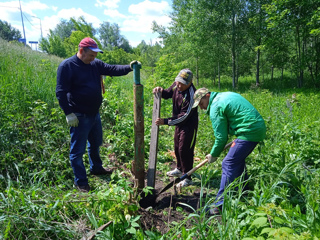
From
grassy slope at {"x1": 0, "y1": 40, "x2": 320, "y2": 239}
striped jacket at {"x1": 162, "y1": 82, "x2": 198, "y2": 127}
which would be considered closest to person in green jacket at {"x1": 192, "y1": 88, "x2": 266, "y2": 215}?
grassy slope at {"x1": 0, "y1": 40, "x2": 320, "y2": 239}

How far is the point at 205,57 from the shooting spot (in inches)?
646

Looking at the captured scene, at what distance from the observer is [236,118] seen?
232cm

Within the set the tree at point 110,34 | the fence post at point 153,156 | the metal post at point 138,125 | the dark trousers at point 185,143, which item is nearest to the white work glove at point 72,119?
the metal post at point 138,125

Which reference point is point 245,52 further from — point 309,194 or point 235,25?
point 309,194

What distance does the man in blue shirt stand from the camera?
2652mm

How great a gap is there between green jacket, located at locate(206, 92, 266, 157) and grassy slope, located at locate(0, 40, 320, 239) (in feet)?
1.38

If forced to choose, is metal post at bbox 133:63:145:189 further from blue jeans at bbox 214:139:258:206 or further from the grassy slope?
blue jeans at bbox 214:139:258:206

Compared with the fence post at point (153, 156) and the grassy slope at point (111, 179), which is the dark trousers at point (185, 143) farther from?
the fence post at point (153, 156)

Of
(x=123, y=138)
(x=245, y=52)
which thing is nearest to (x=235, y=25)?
(x=245, y=52)

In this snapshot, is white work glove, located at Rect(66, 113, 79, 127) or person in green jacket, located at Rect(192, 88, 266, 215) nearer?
person in green jacket, located at Rect(192, 88, 266, 215)

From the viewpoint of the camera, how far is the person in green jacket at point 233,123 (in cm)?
228

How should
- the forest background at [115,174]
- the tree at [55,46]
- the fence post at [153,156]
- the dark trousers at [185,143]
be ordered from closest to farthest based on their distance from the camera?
the forest background at [115,174]
the fence post at [153,156]
the dark trousers at [185,143]
the tree at [55,46]

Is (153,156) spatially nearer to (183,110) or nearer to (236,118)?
(183,110)

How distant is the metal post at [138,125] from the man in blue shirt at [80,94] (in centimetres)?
27
